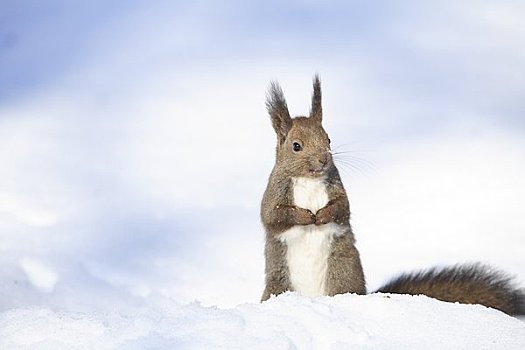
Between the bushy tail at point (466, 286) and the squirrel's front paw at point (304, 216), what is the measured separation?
825 millimetres

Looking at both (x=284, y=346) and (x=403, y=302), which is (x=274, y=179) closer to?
(x=403, y=302)

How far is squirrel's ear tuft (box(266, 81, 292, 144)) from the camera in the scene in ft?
21.4

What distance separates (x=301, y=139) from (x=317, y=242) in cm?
75

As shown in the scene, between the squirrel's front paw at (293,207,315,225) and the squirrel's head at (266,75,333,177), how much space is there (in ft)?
0.90

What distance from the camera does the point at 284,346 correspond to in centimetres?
429

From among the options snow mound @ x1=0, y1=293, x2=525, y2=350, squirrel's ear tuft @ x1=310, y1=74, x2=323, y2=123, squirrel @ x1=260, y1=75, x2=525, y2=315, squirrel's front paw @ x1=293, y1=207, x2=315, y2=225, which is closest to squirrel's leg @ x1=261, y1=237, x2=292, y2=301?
squirrel @ x1=260, y1=75, x2=525, y2=315

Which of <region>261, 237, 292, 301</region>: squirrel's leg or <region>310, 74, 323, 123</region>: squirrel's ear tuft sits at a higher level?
<region>310, 74, 323, 123</region>: squirrel's ear tuft

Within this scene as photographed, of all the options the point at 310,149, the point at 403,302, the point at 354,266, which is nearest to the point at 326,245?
the point at 354,266

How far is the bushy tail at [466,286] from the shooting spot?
20.6 feet

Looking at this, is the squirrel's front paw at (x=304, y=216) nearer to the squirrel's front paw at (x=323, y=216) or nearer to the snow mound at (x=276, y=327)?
the squirrel's front paw at (x=323, y=216)

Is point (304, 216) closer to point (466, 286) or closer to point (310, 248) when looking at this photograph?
point (310, 248)

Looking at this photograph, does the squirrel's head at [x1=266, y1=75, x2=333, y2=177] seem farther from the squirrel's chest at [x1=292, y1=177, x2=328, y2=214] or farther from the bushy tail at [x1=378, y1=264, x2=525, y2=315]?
the bushy tail at [x1=378, y1=264, x2=525, y2=315]

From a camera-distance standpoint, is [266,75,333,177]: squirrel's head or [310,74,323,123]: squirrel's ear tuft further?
[310,74,323,123]: squirrel's ear tuft

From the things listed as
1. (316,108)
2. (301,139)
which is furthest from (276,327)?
(316,108)
